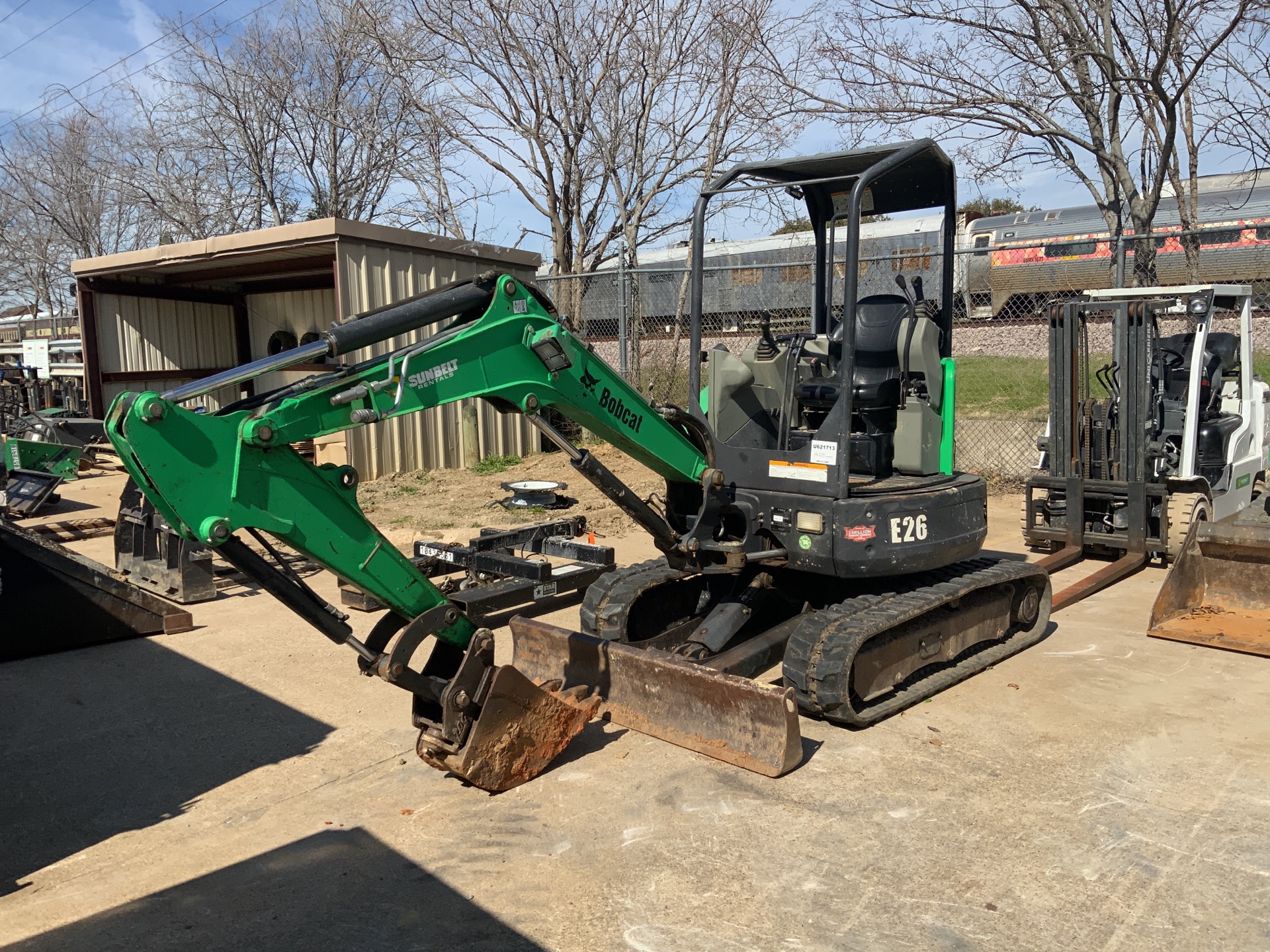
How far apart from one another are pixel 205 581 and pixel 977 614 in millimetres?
5727

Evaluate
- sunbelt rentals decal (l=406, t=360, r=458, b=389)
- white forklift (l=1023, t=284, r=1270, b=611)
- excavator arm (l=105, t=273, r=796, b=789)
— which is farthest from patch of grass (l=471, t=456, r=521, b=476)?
sunbelt rentals decal (l=406, t=360, r=458, b=389)

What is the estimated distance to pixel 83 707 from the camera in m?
5.62

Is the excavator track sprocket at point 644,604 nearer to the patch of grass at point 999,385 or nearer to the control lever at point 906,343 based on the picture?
the control lever at point 906,343

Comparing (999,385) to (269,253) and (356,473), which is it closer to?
(269,253)

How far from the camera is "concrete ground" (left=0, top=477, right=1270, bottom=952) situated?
3.39 metres

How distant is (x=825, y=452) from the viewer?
17.3 feet

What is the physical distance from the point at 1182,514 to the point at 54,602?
28.0 ft

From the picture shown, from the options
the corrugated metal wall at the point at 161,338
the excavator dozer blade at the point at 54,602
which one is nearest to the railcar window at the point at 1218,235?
the excavator dozer blade at the point at 54,602

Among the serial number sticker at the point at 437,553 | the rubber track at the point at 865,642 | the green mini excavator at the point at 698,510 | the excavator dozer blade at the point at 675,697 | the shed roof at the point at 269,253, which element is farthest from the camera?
the shed roof at the point at 269,253

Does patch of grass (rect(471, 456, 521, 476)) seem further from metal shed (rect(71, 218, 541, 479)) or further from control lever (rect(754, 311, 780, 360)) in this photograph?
control lever (rect(754, 311, 780, 360))

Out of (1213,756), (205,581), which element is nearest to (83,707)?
(205,581)

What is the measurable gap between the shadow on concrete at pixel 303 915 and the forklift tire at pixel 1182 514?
7016mm

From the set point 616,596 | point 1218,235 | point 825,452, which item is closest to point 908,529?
point 825,452

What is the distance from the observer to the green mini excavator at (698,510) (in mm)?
3713
